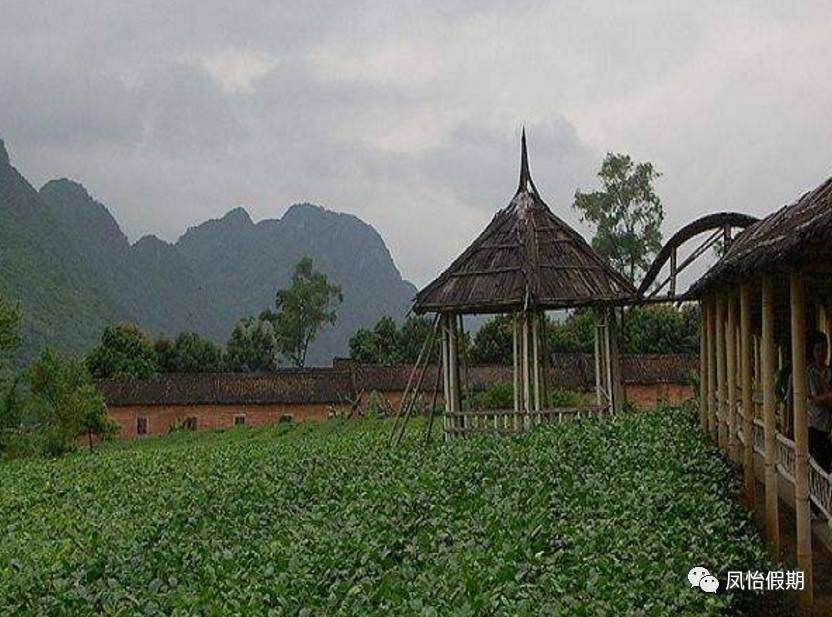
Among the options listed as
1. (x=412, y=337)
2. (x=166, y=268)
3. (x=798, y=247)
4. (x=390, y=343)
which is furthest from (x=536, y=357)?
(x=166, y=268)

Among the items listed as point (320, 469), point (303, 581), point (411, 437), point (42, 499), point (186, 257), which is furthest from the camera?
point (186, 257)

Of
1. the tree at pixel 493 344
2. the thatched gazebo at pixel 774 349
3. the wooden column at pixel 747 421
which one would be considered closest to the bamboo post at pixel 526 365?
the thatched gazebo at pixel 774 349

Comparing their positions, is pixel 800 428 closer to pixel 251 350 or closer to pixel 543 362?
pixel 543 362

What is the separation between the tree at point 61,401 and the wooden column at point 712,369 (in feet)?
77.1

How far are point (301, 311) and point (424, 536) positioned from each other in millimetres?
58854

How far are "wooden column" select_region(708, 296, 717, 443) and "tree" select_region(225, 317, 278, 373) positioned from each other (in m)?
45.2

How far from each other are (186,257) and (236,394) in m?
106

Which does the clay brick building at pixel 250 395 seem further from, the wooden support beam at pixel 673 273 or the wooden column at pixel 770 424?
the wooden column at pixel 770 424

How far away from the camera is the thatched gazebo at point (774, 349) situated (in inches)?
303

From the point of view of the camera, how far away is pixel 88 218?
12612 cm

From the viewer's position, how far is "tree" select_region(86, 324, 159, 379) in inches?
1954

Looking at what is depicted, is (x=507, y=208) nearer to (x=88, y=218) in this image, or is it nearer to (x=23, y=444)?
(x=23, y=444)

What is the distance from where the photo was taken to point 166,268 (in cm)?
13050

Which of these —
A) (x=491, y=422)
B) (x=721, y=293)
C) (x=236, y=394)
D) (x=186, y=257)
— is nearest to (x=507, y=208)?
(x=491, y=422)
